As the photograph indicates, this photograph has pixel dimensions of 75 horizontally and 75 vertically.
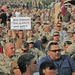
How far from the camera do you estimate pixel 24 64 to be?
5.18 m

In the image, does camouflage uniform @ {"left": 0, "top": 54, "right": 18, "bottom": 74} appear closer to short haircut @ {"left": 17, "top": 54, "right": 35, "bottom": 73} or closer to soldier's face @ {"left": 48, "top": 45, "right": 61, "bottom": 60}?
soldier's face @ {"left": 48, "top": 45, "right": 61, "bottom": 60}

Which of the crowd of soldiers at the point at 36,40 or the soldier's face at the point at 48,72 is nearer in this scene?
the soldier's face at the point at 48,72

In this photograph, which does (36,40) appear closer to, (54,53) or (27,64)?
(54,53)

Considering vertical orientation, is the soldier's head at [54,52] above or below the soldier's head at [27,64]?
below

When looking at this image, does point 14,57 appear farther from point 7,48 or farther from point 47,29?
point 47,29

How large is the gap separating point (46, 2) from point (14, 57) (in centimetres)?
2075

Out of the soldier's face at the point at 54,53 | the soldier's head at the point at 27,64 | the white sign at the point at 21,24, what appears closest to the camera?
the soldier's head at the point at 27,64

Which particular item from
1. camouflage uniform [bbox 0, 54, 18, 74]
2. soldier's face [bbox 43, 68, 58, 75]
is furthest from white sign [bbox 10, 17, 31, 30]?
soldier's face [bbox 43, 68, 58, 75]

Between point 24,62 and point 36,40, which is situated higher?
point 24,62

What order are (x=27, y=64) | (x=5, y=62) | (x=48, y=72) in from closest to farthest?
(x=48, y=72) → (x=27, y=64) → (x=5, y=62)

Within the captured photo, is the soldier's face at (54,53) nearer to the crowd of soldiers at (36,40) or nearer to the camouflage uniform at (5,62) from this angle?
the crowd of soldiers at (36,40)

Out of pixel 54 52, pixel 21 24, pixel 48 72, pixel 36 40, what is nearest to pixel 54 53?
pixel 54 52

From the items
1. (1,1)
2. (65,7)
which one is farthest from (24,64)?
(1,1)

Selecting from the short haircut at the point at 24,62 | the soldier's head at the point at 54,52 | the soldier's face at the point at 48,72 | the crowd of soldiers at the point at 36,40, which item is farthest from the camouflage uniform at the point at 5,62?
the soldier's face at the point at 48,72
